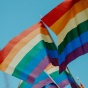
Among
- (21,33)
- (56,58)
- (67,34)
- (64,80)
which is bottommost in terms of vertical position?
(64,80)

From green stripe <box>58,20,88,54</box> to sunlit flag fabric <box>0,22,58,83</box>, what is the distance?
2.79 ft

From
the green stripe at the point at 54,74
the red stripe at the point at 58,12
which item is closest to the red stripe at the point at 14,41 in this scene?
the red stripe at the point at 58,12

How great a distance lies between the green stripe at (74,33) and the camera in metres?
7.88

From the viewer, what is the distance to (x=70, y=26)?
26.2ft

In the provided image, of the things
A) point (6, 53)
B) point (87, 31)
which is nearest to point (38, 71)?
point (6, 53)

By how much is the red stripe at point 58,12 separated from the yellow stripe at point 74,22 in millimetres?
342

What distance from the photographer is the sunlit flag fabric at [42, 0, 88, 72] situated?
7.91m

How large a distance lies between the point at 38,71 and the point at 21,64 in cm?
55

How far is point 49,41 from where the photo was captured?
29.0 ft

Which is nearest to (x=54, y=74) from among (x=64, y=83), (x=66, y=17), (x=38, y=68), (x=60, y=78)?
(x=60, y=78)

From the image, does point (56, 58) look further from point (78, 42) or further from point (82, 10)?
point (82, 10)

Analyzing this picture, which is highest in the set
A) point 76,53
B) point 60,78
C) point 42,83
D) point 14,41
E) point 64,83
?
point 14,41

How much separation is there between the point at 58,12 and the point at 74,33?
0.75 m

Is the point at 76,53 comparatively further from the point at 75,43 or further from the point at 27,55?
the point at 27,55
